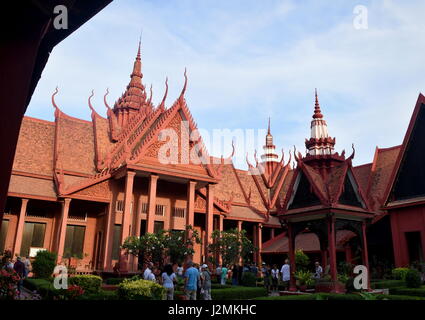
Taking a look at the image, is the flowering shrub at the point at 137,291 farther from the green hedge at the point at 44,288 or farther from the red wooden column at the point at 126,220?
the red wooden column at the point at 126,220

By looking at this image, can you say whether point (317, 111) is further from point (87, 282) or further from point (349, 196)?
point (87, 282)

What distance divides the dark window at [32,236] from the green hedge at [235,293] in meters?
12.0

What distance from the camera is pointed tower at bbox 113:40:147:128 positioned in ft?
104

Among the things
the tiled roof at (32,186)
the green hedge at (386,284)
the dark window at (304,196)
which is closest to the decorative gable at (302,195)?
the dark window at (304,196)

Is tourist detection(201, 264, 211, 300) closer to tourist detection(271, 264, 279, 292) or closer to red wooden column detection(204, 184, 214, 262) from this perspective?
tourist detection(271, 264, 279, 292)

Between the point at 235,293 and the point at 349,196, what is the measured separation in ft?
17.6

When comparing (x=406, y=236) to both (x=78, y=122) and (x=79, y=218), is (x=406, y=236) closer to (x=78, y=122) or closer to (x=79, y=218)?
(x=79, y=218)

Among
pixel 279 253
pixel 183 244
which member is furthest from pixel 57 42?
pixel 279 253

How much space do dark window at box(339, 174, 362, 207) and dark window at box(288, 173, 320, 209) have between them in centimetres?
96

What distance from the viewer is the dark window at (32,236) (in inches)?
746

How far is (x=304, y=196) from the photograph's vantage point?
13234 mm

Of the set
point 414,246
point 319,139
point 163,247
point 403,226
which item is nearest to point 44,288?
point 163,247
